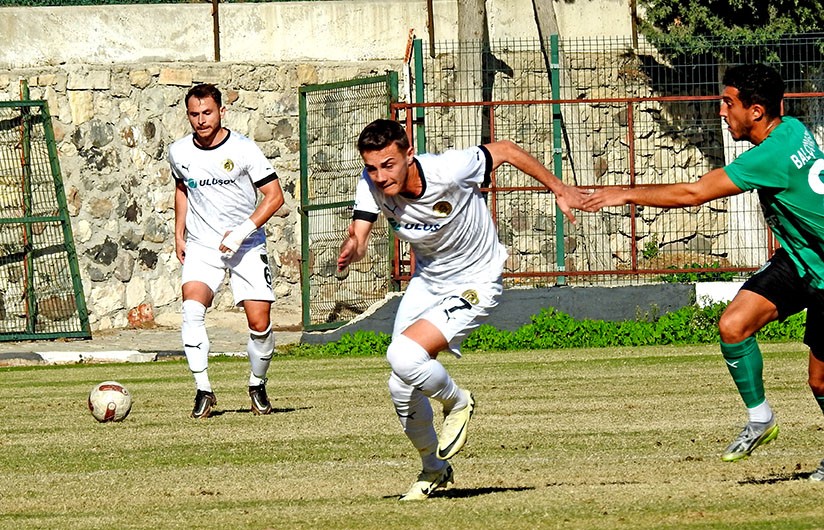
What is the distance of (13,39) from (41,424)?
10.7 meters

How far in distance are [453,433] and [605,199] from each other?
1.39m

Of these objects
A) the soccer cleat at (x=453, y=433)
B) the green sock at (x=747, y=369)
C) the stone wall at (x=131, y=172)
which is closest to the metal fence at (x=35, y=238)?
the stone wall at (x=131, y=172)

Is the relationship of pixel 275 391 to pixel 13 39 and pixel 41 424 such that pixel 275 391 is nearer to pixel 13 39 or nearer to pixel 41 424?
pixel 41 424

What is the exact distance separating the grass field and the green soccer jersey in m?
1.15

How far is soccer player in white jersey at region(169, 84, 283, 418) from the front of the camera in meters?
11.6

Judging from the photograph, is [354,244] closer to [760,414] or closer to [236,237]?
[760,414]

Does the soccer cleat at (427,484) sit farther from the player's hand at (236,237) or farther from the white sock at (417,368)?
the player's hand at (236,237)

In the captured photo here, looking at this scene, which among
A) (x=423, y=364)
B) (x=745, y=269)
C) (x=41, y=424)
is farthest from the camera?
(x=745, y=269)

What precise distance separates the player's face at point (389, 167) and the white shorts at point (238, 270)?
14.2 feet

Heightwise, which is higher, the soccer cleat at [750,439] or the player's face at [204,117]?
the player's face at [204,117]

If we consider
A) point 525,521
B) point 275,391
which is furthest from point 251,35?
point 525,521

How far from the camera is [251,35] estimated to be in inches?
843

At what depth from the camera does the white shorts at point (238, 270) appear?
11703 mm

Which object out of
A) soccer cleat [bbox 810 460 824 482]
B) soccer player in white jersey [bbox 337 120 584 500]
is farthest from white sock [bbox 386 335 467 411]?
soccer cleat [bbox 810 460 824 482]
